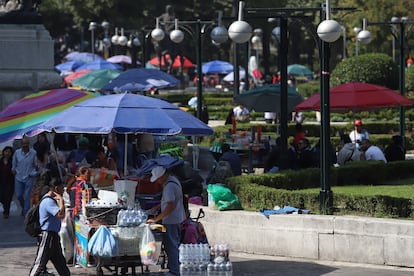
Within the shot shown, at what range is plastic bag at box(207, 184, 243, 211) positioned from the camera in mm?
16438

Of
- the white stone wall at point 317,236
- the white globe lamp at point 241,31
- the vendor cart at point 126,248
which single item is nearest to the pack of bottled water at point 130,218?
the vendor cart at point 126,248

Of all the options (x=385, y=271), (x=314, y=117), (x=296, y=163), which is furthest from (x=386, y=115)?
(x=385, y=271)

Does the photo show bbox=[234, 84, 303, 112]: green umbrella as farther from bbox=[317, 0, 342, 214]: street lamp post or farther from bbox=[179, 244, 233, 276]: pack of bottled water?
bbox=[179, 244, 233, 276]: pack of bottled water

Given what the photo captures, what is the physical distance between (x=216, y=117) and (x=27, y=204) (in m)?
Answer: 25.4

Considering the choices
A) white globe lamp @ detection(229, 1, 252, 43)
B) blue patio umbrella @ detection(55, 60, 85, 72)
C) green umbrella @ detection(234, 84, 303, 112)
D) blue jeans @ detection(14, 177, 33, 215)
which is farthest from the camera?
blue patio umbrella @ detection(55, 60, 85, 72)

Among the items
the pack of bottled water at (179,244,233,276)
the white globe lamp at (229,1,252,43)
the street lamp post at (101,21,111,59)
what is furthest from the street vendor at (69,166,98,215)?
the street lamp post at (101,21,111,59)

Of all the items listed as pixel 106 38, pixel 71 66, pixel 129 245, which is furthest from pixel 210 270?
pixel 106 38

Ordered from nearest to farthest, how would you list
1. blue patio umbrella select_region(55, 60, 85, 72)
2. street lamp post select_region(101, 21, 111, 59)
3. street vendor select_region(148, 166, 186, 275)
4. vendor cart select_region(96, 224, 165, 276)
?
vendor cart select_region(96, 224, 165, 276), street vendor select_region(148, 166, 186, 275), street lamp post select_region(101, 21, 111, 59), blue patio umbrella select_region(55, 60, 85, 72)

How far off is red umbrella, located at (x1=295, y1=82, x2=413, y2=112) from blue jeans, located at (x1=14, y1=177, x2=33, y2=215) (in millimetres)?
6034

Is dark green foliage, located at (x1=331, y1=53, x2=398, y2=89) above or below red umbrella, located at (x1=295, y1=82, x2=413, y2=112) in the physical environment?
above

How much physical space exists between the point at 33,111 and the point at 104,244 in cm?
577

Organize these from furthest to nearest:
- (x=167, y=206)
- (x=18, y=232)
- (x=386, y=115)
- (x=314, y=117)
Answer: (x=314, y=117), (x=386, y=115), (x=18, y=232), (x=167, y=206)

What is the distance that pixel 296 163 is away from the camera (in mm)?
22000

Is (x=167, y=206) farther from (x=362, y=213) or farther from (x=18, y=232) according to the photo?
(x=18, y=232)
